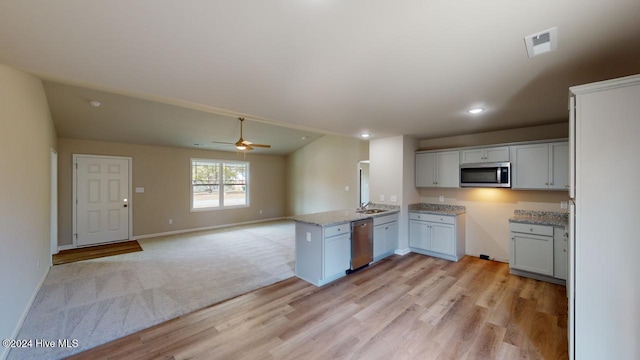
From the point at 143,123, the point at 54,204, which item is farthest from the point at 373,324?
the point at 54,204

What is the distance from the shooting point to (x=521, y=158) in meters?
3.96

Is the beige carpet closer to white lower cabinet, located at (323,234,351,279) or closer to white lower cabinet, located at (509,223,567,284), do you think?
white lower cabinet, located at (323,234,351,279)

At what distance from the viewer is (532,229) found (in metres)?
3.71

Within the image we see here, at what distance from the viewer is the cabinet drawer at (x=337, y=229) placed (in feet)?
11.7

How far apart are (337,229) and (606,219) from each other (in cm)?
266

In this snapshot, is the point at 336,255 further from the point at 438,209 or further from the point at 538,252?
the point at 538,252

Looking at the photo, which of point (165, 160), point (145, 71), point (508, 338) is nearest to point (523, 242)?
point (508, 338)

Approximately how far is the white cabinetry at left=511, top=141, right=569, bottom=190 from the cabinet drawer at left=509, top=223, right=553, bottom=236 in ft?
1.95

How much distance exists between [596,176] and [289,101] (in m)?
2.64

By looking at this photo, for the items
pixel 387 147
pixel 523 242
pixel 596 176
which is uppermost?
pixel 387 147

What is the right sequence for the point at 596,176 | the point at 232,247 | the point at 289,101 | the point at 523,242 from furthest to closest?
the point at 232,247 < the point at 523,242 < the point at 289,101 < the point at 596,176

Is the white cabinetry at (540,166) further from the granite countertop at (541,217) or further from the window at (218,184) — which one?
the window at (218,184)

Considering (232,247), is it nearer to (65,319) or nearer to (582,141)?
(65,319)

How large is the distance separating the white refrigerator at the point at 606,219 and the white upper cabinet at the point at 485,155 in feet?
8.49
